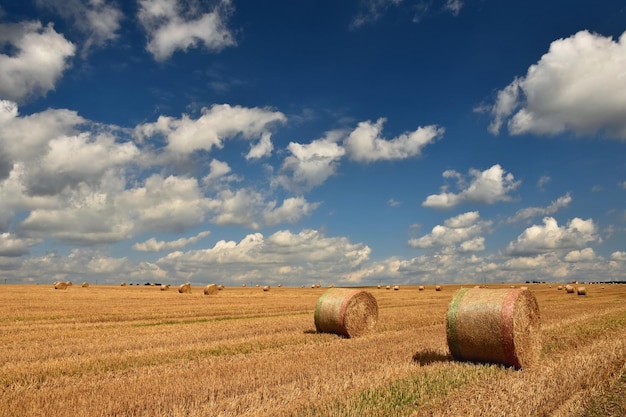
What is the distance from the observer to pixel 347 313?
16203 mm

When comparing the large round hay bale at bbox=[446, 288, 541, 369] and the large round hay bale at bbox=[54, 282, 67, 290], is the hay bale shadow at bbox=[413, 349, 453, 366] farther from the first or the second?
the large round hay bale at bbox=[54, 282, 67, 290]

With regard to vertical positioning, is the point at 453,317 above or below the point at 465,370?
above

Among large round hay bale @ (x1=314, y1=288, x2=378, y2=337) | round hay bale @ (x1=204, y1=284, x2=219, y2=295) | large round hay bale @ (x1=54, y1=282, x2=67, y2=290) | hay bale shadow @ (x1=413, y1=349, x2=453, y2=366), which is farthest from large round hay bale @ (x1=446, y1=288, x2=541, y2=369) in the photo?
large round hay bale @ (x1=54, y1=282, x2=67, y2=290)

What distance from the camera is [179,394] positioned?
316 inches

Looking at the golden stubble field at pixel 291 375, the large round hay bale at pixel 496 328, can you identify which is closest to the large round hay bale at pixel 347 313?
the golden stubble field at pixel 291 375

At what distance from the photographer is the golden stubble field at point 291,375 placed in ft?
23.4

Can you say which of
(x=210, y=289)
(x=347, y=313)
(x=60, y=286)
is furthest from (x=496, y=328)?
(x=60, y=286)

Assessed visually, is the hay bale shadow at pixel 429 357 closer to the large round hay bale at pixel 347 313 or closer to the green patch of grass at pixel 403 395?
the green patch of grass at pixel 403 395

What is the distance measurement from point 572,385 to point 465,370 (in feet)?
6.70

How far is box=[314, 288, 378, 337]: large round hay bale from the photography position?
53.0 feet

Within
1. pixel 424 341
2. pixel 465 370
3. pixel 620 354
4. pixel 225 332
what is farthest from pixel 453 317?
pixel 225 332

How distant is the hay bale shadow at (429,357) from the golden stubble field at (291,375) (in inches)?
0.9

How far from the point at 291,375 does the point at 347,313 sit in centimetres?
708

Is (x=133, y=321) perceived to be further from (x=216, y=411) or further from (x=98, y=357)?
(x=216, y=411)
